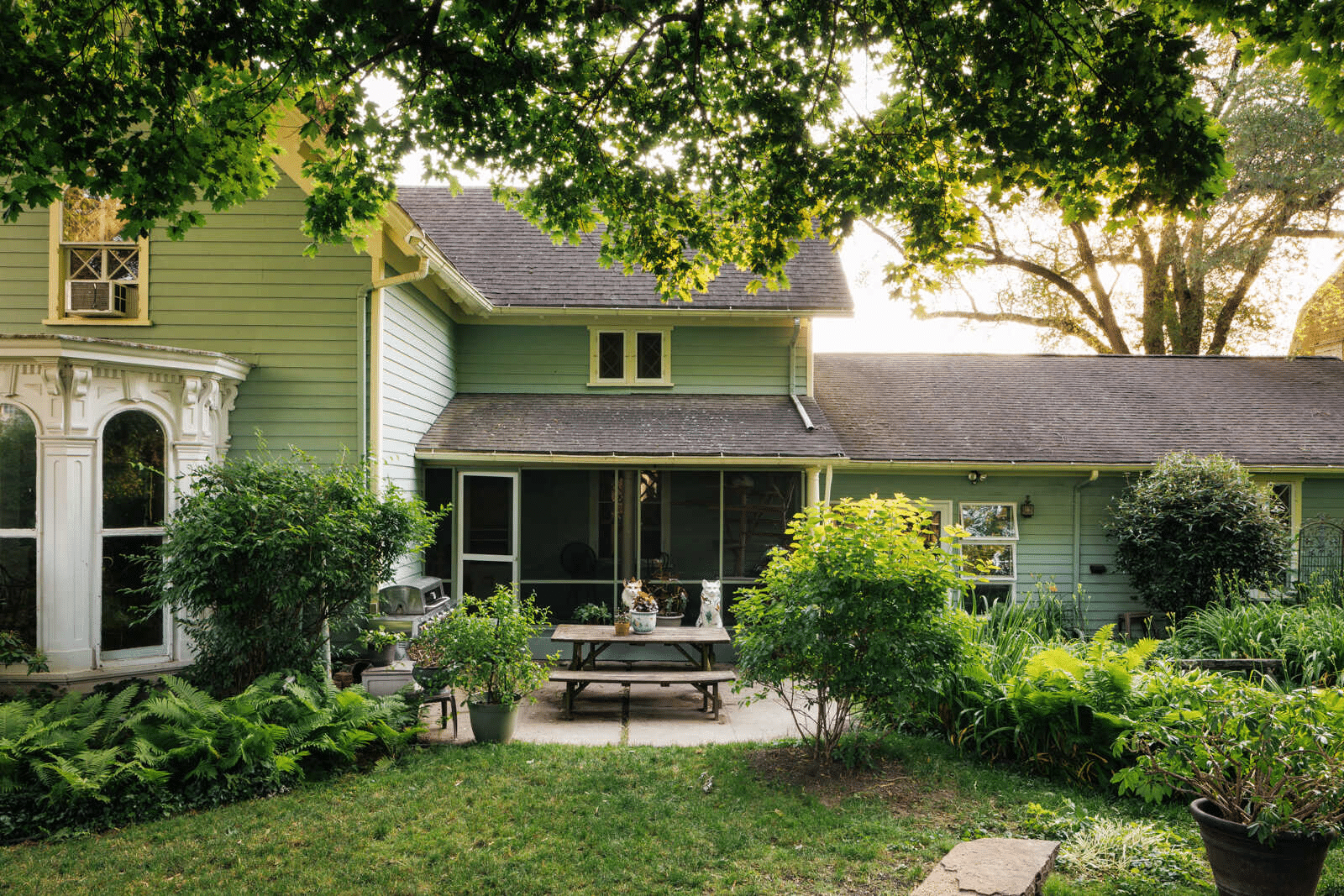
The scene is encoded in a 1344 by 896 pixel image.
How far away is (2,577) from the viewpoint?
7.07 m

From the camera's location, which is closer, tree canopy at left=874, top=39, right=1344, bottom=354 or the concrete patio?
the concrete patio

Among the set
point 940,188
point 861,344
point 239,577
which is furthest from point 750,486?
point 861,344

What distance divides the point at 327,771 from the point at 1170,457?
1234cm

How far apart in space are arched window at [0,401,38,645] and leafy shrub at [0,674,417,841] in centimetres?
103

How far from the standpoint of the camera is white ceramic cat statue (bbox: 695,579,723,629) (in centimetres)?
1053

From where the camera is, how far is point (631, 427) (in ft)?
37.9

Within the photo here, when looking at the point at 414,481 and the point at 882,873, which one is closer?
the point at 882,873

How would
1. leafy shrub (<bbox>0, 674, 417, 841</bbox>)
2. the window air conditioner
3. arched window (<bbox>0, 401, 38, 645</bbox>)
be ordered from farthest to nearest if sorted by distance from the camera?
the window air conditioner
arched window (<bbox>0, 401, 38, 645</bbox>)
leafy shrub (<bbox>0, 674, 417, 841</bbox>)

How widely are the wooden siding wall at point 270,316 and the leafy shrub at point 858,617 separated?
17.4ft

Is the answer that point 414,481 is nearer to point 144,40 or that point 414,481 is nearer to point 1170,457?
point 144,40

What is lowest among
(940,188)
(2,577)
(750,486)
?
(2,577)

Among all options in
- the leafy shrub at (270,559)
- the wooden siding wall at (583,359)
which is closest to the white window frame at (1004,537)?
the wooden siding wall at (583,359)

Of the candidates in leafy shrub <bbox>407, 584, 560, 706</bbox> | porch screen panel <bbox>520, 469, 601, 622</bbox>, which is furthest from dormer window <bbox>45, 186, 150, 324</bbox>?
leafy shrub <bbox>407, 584, 560, 706</bbox>

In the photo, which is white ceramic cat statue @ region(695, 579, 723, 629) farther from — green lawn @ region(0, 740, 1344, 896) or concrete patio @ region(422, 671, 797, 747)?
green lawn @ region(0, 740, 1344, 896)
